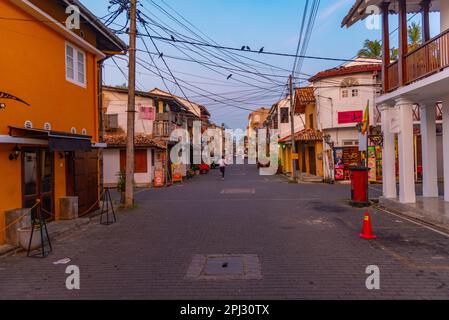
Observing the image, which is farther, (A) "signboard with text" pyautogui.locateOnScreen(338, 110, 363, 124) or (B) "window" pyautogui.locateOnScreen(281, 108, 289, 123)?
(B) "window" pyautogui.locateOnScreen(281, 108, 289, 123)

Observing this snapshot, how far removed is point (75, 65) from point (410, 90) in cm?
1068

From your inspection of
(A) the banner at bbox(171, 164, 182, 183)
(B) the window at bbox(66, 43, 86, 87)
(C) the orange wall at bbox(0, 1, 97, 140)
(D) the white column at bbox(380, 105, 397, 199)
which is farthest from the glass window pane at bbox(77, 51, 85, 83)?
(A) the banner at bbox(171, 164, 182, 183)

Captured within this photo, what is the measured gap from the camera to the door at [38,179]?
29.6 feet

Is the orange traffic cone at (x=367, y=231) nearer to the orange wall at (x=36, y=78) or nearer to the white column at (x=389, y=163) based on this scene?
the white column at (x=389, y=163)

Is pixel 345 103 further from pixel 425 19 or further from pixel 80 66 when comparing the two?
pixel 80 66

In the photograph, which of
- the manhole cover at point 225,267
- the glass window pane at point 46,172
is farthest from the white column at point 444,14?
the glass window pane at point 46,172

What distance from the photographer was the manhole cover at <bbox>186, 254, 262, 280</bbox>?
566 cm

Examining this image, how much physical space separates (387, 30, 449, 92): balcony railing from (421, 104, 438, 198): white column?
186 centimetres

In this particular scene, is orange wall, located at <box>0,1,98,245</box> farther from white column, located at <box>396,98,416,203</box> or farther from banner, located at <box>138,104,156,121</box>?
banner, located at <box>138,104,156,121</box>

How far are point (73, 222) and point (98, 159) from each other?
12.4 ft

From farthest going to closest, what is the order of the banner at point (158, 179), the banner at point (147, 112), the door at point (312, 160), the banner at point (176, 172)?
the door at point (312, 160), the banner at point (176, 172), the banner at point (147, 112), the banner at point (158, 179)

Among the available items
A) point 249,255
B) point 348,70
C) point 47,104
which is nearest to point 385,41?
point 348,70

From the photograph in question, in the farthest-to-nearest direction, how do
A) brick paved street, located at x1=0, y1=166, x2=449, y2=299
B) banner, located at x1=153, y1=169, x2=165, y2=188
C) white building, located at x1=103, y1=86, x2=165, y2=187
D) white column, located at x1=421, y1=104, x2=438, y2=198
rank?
white building, located at x1=103, y1=86, x2=165, y2=187, banner, located at x1=153, y1=169, x2=165, y2=188, white column, located at x1=421, y1=104, x2=438, y2=198, brick paved street, located at x1=0, y1=166, x2=449, y2=299

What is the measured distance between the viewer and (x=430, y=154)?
13969 mm
